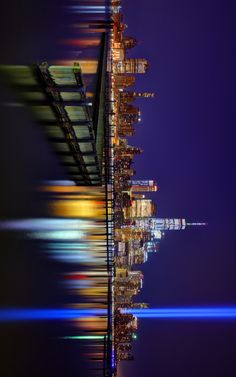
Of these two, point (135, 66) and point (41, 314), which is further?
point (135, 66)

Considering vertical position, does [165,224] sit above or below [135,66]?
below

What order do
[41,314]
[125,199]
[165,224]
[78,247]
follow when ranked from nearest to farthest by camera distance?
[41,314], [78,247], [125,199], [165,224]

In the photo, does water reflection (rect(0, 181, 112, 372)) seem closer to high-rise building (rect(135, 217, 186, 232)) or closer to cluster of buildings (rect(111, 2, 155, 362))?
cluster of buildings (rect(111, 2, 155, 362))

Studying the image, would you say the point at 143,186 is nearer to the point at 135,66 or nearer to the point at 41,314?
the point at 135,66

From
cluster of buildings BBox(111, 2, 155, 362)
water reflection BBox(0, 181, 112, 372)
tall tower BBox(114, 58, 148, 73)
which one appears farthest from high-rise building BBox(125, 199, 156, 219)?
water reflection BBox(0, 181, 112, 372)

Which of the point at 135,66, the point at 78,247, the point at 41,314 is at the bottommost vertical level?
the point at 41,314

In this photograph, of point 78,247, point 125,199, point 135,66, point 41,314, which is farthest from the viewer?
point 135,66

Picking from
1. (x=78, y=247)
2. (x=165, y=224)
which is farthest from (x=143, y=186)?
(x=78, y=247)

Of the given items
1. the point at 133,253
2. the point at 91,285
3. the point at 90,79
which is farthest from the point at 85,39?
the point at 133,253

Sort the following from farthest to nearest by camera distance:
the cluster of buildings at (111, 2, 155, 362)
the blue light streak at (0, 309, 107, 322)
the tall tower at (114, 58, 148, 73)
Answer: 1. the tall tower at (114, 58, 148, 73)
2. the cluster of buildings at (111, 2, 155, 362)
3. the blue light streak at (0, 309, 107, 322)

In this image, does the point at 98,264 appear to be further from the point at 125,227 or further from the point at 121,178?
the point at 125,227

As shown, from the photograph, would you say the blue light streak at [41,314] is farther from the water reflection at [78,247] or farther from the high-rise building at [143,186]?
the high-rise building at [143,186]
